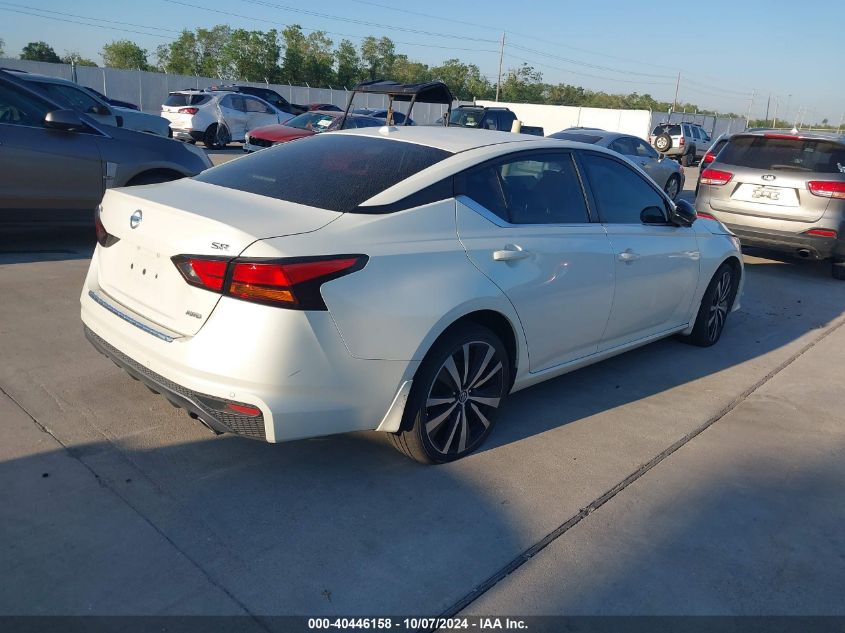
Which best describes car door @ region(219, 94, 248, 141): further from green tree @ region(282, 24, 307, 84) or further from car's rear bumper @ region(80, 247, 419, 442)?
green tree @ region(282, 24, 307, 84)

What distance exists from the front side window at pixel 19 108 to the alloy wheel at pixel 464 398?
538cm

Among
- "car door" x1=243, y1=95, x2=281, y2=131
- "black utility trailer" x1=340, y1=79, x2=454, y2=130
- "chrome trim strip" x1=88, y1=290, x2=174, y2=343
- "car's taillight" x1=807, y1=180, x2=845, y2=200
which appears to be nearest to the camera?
"chrome trim strip" x1=88, y1=290, x2=174, y2=343

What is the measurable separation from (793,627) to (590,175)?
2.70 m

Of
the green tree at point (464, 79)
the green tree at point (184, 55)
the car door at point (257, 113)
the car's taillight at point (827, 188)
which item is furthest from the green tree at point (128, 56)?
the car's taillight at point (827, 188)

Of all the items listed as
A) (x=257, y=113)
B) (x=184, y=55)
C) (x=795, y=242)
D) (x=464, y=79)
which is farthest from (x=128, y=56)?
(x=795, y=242)

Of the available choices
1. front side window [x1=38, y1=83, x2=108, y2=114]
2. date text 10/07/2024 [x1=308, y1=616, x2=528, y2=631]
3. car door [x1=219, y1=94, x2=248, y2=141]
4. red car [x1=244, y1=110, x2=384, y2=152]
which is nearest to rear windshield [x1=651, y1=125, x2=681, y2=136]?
red car [x1=244, y1=110, x2=384, y2=152]

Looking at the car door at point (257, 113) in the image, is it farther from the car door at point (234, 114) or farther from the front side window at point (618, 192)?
the front side window at point (618, 192)

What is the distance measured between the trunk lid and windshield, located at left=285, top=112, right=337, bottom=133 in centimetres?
1328

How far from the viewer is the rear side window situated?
2119 centimetres

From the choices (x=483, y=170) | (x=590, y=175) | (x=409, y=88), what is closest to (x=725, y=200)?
(x=409, y=88)

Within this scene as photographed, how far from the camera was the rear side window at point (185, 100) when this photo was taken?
2119cm

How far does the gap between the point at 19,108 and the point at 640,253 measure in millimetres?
5725

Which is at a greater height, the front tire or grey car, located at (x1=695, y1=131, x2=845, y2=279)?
grey car, located at (x1=695, y1=131, x2=845, y2=279)

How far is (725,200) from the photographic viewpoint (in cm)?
881
